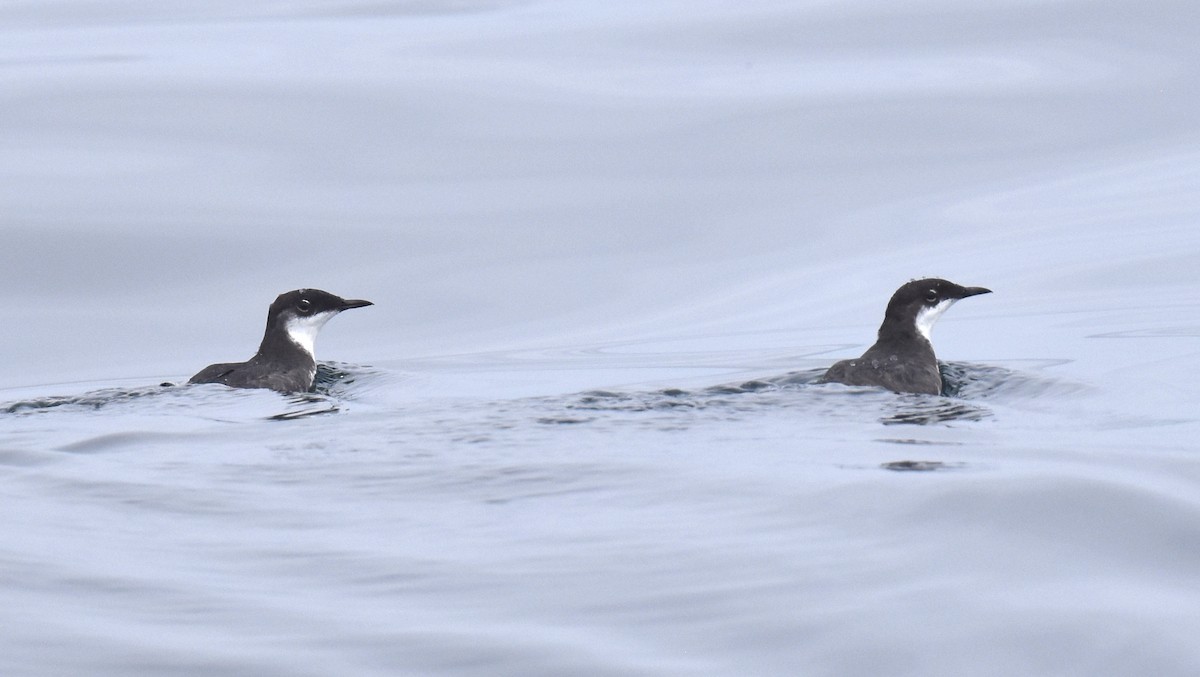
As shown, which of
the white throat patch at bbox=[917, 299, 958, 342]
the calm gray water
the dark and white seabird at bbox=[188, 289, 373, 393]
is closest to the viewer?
the calm gray water

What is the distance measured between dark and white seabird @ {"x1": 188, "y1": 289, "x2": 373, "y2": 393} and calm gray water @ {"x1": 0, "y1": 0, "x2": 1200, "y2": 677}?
1.09 ft

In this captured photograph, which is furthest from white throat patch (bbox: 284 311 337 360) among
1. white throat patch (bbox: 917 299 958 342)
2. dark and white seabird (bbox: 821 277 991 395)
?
white throat patch (bbox: 917 299 958 342)

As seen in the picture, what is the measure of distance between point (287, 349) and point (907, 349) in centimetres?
457

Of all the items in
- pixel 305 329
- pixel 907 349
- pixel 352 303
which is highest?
pixel 352 303

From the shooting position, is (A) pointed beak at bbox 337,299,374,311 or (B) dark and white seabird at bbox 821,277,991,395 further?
(A) pointed beak at bbox 337,299,374,311

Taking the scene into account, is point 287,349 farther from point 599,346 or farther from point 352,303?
point 599,346

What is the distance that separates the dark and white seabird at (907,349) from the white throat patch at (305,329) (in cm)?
413

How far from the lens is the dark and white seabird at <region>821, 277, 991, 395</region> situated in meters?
10.7

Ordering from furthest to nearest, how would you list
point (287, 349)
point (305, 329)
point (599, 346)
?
point (599, 346) → point (305, 329) → point (287, 349)

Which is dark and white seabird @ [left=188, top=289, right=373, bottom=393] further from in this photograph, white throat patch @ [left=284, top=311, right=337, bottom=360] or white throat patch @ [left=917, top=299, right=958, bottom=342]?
white throat patch @ [left=917, top=299, right=958, bottom=342]

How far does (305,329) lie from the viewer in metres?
12.8

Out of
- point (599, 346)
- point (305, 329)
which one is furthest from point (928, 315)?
point (305, 329)

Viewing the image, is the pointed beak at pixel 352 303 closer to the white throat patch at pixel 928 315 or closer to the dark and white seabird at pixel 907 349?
the dark and white seabird at pixel 907 349

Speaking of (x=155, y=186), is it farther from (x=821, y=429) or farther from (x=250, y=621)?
(x=250, y=621)
